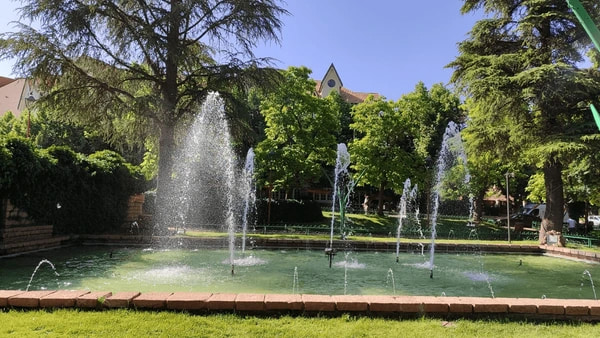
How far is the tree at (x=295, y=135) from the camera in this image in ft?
72.8

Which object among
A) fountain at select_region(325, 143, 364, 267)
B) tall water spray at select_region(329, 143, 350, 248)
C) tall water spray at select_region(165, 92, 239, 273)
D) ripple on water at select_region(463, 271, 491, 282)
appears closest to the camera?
ripple on water at select_region(463, 271, 491, 282)

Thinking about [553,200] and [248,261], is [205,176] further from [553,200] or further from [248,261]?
[553,200]

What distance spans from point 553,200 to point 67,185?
55.3ft

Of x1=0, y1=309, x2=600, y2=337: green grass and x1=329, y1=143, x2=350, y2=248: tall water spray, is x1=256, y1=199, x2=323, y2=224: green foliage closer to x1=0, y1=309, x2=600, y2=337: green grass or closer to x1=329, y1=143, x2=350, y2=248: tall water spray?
x1=329, y1=143, x2=350, y2=248: tall water spray

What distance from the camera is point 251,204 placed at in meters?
23.8

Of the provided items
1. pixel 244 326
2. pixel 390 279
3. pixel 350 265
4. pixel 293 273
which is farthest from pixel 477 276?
pixel 244 326

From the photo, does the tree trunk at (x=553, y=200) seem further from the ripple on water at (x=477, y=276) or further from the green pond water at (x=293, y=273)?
the ripple on water at (x=477, y=276)

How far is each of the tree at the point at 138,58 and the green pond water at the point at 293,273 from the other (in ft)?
19.6

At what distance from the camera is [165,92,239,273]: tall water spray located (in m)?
16.3

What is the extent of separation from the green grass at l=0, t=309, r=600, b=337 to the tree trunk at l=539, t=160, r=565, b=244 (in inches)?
507

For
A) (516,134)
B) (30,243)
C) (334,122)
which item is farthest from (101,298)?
(334,122)

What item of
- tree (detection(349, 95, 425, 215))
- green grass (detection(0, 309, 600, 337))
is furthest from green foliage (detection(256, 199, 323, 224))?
green grass (detection(0, 309, 600, 337))

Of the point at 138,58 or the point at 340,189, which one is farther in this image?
the point at 340,189

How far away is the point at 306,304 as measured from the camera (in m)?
4.39
